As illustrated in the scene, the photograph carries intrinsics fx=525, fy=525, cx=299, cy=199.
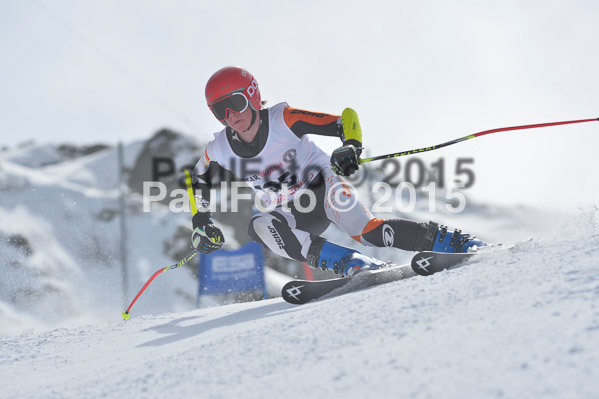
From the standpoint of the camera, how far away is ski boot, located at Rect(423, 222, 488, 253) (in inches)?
106

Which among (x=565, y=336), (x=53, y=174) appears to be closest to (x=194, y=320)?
(x=565, y=336)

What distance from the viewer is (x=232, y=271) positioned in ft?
24.6

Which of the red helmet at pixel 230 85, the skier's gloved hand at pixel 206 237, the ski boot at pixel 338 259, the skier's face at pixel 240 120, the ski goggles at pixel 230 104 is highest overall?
the red helmet at pixel 230 85

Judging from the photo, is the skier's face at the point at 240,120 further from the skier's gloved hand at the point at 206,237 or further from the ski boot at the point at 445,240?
the ski boot at the point at 445,240

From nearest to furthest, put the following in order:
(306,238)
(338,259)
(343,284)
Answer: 1. (343,284)
2. (338,259)
3. (306,238)

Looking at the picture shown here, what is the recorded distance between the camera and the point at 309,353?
4.37 ft

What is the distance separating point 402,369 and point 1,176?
22470 millimetres

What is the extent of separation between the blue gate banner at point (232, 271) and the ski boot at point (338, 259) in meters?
4.44

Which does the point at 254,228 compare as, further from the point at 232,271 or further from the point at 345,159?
the point at 232,271

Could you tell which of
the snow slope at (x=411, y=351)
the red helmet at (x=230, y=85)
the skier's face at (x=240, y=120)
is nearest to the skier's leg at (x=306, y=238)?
the skier's face at (x=240, y=120)

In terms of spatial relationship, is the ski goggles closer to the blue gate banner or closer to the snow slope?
the snow slope

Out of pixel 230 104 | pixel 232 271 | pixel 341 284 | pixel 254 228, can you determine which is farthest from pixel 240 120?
pixel 232 271

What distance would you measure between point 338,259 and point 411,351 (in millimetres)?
1786

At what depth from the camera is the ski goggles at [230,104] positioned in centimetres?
315
